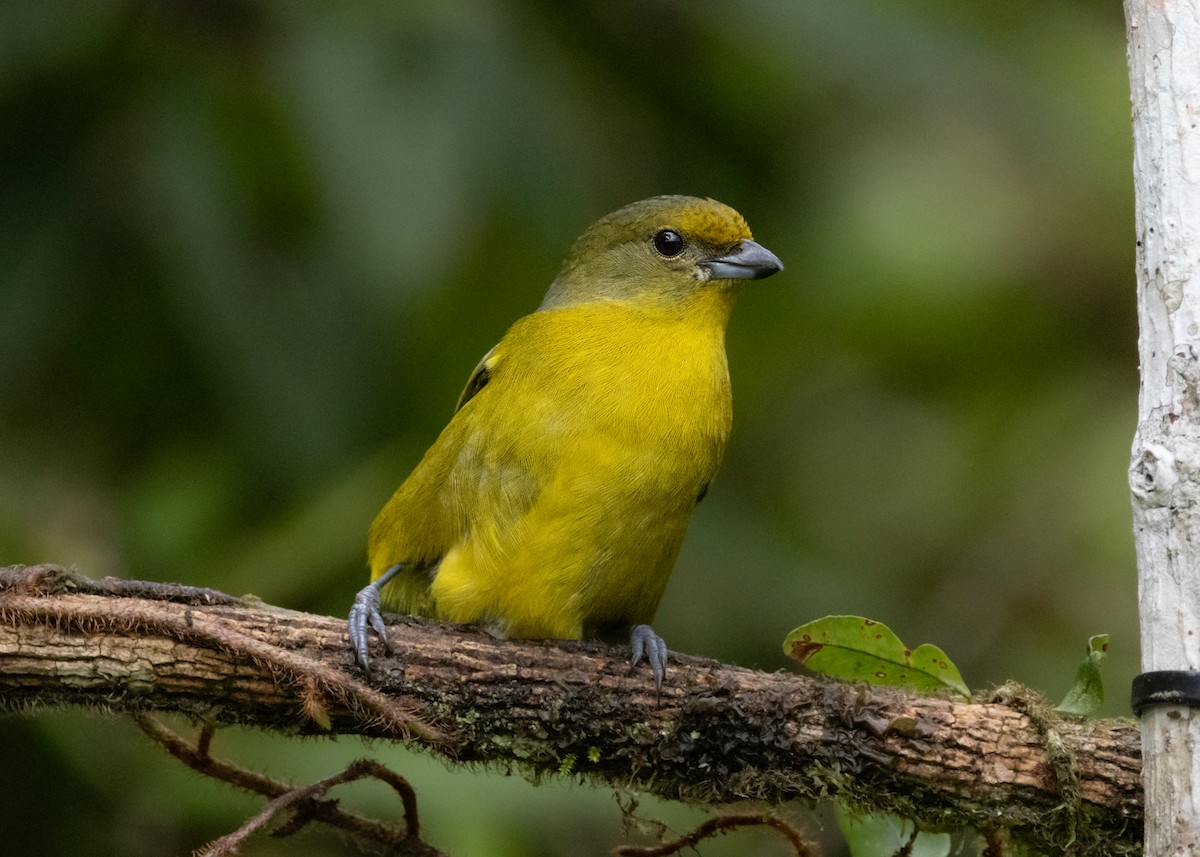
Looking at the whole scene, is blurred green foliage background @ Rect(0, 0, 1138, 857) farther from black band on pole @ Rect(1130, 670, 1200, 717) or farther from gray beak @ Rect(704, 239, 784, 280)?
black band on pole @ Rect(1130, 670, 1200, 717)

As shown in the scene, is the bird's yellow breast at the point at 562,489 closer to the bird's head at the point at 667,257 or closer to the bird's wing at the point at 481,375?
the bird's wing at the point at 481,375

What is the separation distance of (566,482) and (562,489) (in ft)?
0.07

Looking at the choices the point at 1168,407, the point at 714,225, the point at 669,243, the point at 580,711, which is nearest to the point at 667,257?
the point at 669,243

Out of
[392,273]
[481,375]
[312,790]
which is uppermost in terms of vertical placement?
[392,273]

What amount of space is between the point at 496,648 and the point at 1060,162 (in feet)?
13.9

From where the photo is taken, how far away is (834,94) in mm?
5715

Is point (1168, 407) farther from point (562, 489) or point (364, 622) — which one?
point (364, 622)

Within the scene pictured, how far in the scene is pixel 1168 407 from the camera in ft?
8.43

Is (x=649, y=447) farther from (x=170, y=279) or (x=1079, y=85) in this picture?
(x=1079, y=85)

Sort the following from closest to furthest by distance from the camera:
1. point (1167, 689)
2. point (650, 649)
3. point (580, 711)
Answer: point (1167, 689)
point (580, 711)
point (650, 649)

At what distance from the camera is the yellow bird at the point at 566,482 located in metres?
3.80

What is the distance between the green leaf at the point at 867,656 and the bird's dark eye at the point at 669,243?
4.99 feet

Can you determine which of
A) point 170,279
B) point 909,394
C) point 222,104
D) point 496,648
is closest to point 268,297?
point 170,279

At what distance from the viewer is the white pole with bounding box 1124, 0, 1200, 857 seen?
8.29 feet
